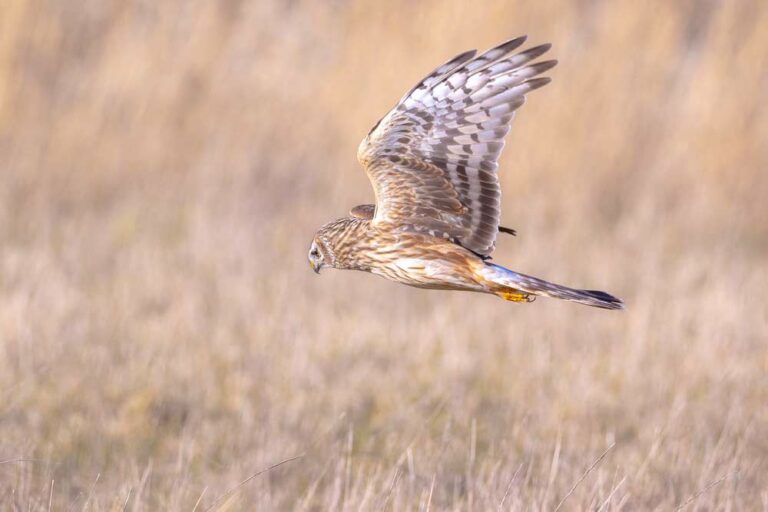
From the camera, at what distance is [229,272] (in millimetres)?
7898

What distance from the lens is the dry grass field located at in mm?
5180

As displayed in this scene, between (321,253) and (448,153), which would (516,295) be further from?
(321,253)

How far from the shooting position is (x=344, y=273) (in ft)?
26.4

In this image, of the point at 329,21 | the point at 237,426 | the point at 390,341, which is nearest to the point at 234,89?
the point at 329,21

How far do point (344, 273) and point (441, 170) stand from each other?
137 inches

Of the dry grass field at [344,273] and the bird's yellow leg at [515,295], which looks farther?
the dry grass field at [344,273]

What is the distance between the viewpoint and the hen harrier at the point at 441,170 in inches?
177

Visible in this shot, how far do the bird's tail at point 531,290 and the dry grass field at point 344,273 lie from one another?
0.59 m

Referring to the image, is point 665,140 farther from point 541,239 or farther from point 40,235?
point 40,235

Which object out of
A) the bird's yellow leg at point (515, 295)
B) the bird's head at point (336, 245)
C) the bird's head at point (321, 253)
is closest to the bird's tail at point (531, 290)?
the bird's yellow leg at point (515, 295)

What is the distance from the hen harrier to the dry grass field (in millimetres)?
756

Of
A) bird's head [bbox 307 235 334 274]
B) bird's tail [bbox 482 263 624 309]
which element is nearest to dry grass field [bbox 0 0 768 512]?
bird's tail [bbox 482 263 624 309]

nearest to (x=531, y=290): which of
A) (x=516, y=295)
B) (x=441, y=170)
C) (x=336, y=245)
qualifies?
(x=516, y=295)

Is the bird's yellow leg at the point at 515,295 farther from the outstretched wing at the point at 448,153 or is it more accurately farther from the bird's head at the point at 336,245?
the bird's head at the point at 336,245
